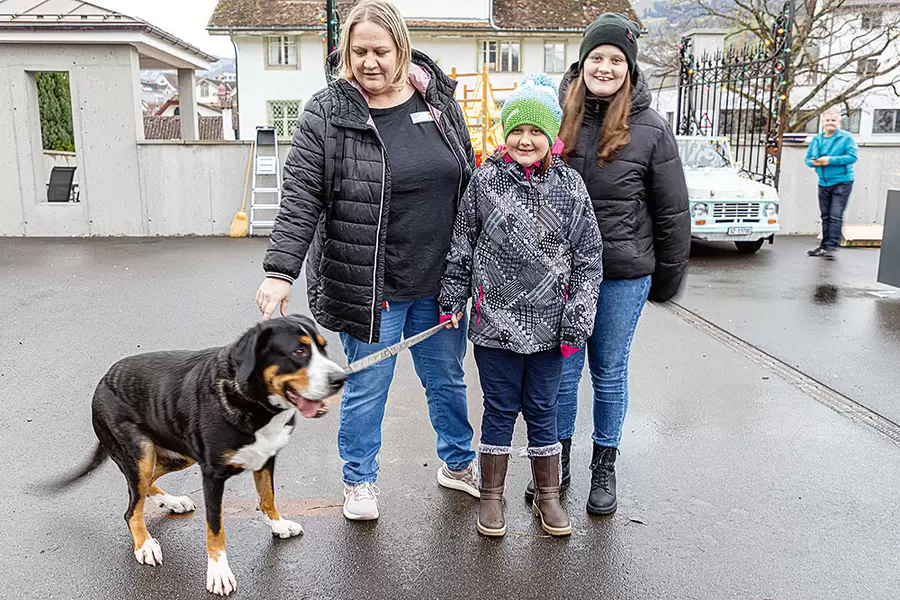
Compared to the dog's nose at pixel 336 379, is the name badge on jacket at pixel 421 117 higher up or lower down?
higher up

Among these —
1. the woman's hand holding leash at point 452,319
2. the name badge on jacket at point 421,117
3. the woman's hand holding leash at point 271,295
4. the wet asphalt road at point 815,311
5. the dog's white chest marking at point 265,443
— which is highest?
the name badge on jacket at point 421,117

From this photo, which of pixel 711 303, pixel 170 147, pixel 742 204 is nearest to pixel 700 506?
pixel 711 303

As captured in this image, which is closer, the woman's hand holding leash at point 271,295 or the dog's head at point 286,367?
the dog's head at point 286,367

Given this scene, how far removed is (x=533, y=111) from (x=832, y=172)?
33.0 feet

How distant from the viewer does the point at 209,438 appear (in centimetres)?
296

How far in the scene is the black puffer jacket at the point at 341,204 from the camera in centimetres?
327

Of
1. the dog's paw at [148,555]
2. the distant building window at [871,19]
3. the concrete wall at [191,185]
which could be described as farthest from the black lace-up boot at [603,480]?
the distant building window at [871,19]

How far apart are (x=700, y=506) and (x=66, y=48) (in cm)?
1398

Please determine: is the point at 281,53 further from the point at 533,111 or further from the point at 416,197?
the point at 533,111

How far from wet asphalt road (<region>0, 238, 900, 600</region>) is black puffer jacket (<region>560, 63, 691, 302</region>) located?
1251 millimetres

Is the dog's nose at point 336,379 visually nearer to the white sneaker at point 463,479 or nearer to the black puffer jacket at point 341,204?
the black puffer jacket at point 341,204

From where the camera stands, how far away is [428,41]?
33.4 meters

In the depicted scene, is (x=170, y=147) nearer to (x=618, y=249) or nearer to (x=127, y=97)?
(x=127, y=97)

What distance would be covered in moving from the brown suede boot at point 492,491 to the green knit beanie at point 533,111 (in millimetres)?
1438
